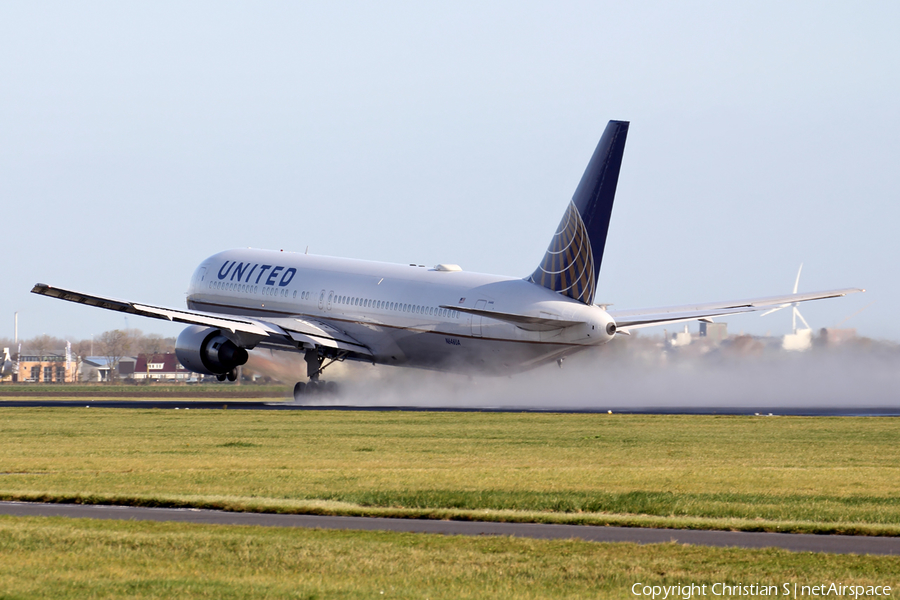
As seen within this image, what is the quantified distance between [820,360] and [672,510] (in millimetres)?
41125

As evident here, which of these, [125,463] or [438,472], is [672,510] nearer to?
[438,472]

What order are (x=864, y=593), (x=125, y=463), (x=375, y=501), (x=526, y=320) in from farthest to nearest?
(x=526, y=320) → (x=125, y=463) → (x=375, y=501) → (x=864, y=593)

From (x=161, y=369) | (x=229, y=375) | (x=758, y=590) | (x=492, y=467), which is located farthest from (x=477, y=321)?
(x=161, y=369)

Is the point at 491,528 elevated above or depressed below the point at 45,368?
below

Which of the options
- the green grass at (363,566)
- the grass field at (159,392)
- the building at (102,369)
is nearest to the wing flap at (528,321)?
the green grass at (363,566)

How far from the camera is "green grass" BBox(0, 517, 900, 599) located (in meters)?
13.9

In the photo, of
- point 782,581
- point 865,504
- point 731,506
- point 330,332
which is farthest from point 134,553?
point 330,332

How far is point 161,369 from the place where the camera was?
16525 cm

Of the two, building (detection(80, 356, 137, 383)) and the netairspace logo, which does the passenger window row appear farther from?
building (detection(80, 356, 137, 383))

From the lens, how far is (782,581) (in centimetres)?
1417

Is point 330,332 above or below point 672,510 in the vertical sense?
above

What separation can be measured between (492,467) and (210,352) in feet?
109

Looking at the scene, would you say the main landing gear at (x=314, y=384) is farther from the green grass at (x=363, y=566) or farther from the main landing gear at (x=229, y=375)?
the green grass at (x=363, y=566)

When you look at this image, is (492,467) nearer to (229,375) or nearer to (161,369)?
(229,375)
